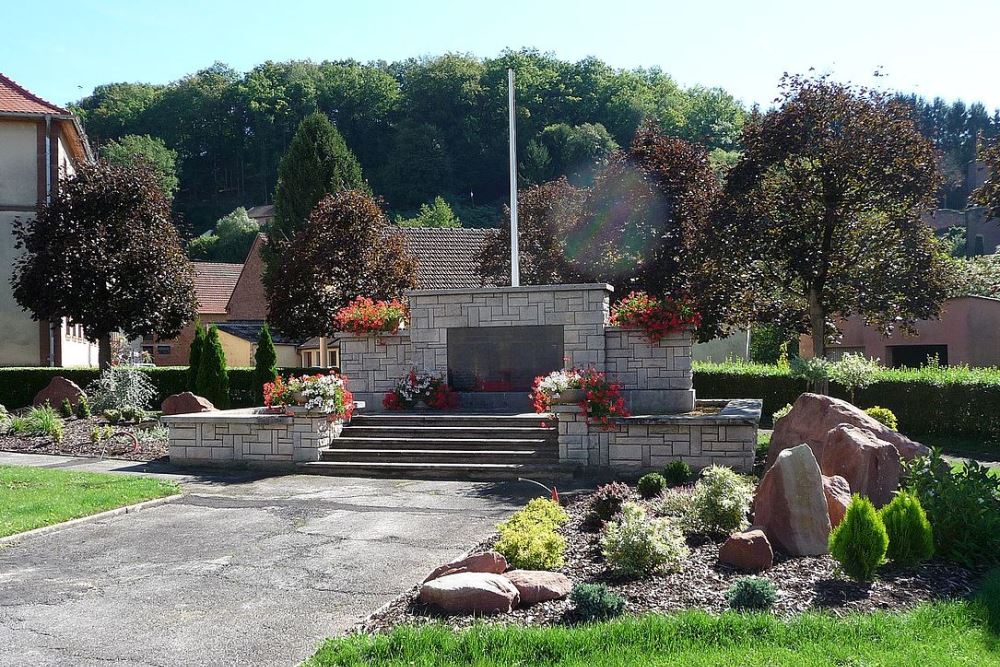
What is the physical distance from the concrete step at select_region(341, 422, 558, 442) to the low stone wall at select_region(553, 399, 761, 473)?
1.02 m

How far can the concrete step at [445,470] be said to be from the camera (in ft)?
44.8

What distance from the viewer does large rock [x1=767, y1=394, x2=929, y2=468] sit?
1017 cm

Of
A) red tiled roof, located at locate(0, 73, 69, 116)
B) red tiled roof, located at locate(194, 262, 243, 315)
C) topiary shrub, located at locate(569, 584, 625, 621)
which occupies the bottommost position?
topiary shrub, located at locate(569, 584, 625, 621)

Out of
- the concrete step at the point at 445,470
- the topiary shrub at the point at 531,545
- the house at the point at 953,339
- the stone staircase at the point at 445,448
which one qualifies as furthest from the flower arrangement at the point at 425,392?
the house at the point at 953,339

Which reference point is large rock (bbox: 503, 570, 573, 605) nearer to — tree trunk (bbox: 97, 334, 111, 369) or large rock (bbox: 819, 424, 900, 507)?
large rock (bbox: 819, 424, 900, 507)

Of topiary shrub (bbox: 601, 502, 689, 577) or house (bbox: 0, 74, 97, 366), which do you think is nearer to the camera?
topiary shrub (bbox: 601, 502, 689, 577)

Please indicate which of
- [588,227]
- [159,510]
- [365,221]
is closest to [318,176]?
[365,221]

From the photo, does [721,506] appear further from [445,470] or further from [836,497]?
[445,470]

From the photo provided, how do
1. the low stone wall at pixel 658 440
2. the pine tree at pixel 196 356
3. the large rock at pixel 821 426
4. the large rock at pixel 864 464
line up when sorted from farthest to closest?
the pine tree at pixel 196 356, the low stone wall at pixel 658 440, the large rock at pixel 821 426, the large rock at pixel 864 464

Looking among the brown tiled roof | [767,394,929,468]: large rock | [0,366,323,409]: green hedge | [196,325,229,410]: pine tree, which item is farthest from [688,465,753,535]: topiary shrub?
the brown tiled roof

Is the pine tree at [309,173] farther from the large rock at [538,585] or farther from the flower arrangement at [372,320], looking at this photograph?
the large rock at [538,585]

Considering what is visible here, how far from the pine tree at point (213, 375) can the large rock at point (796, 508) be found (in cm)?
2012

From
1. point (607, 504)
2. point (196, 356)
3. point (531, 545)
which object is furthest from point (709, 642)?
point (196, 356)

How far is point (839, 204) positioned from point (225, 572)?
1373 centimetres
